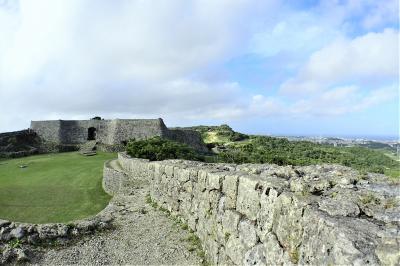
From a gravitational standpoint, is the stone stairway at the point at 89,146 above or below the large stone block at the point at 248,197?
below

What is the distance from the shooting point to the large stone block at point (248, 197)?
623cm

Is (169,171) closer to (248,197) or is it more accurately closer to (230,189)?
(230,189)

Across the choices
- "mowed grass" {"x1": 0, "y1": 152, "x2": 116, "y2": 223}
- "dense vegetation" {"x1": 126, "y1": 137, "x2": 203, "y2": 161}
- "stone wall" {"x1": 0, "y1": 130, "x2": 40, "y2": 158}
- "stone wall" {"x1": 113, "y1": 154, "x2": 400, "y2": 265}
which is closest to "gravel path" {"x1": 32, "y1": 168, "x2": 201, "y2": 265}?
"stone wall" {"x1": 113, "y1": 154, "x2": 400, "y2": 265}

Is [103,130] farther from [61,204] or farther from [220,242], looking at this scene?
[220,242]

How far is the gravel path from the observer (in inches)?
349

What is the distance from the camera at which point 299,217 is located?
16.0 feet

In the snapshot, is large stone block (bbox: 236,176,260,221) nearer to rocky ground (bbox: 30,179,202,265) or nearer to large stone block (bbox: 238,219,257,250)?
large stone block (bbox: 238,219,257,250)

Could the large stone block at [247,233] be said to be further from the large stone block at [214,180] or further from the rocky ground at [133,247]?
the rocky ground at [133,247]

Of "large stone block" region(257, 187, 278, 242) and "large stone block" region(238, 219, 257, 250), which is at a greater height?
"large stone block" region(257, 187, 278, 242)

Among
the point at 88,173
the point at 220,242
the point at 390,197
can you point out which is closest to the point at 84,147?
the point at 88,173

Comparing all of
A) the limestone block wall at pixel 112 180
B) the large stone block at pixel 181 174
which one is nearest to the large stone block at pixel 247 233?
the large stone block at pixel 181 174

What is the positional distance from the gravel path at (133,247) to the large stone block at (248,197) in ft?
7.84

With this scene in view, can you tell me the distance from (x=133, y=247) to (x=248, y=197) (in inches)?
179

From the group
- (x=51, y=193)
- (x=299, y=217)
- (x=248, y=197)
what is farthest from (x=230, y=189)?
(x=51, y=193)
